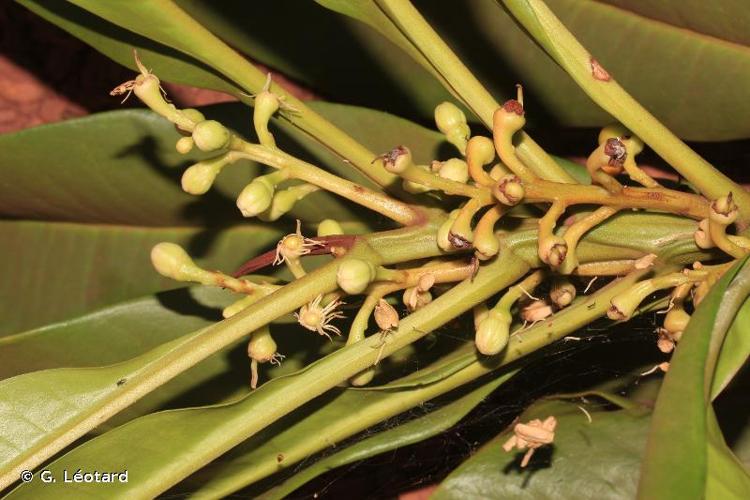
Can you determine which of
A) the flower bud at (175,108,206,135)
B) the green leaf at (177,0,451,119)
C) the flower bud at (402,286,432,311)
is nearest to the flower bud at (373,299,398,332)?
the flower bud at (402,286,432,311)

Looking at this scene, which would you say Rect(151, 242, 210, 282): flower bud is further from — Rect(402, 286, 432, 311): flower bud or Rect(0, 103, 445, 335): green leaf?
Rect(0, 103, 445, 335): green leaf

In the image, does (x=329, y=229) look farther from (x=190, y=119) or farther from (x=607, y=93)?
(x=607, y=93)

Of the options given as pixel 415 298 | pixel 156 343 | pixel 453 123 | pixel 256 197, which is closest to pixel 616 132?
pixel 453 123

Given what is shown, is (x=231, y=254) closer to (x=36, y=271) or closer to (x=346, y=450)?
(x=36, y=271)

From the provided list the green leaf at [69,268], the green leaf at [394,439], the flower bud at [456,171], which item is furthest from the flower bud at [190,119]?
the green leaf at [69,268]

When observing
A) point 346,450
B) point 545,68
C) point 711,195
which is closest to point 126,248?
point 346,450
